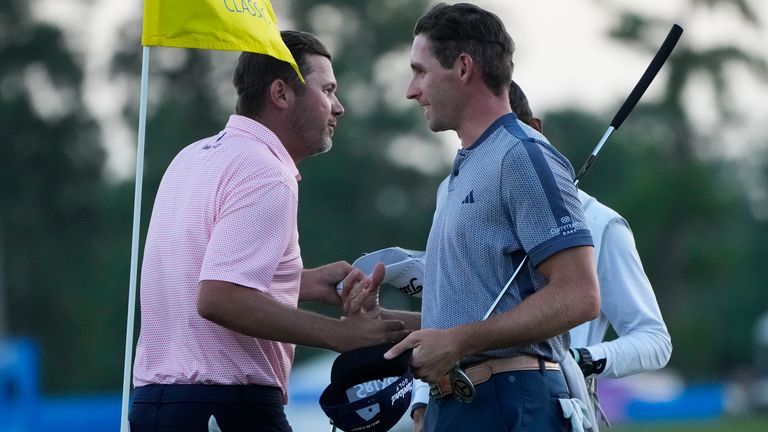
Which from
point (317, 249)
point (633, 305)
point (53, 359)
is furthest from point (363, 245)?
point (633, 305)

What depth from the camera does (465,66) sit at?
5.08 m

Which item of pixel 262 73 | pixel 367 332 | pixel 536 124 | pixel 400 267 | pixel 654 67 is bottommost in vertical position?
pixel 367 332

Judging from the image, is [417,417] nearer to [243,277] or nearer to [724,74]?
[243,277]

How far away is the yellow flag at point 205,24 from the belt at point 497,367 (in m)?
1.46

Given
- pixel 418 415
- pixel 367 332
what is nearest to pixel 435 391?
pixel 367 332

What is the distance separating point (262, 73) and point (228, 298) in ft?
3.54

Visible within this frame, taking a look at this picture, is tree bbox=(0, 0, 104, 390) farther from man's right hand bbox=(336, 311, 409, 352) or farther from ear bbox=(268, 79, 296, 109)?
man's right hand bbox=(336, 311, 409, 352)

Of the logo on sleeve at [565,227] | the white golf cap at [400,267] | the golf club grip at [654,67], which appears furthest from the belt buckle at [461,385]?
the golf club grip at [654,67]

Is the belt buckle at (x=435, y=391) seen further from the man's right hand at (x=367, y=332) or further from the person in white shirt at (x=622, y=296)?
the person in white shirt at (x=622, y=296)

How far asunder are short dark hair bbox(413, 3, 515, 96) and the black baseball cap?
1020 mm

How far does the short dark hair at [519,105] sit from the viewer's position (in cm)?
575

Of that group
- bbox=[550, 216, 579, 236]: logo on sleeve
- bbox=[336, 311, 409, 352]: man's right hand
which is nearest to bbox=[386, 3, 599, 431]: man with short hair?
bbox=[550, 216, 579, 236]: logo on sleeve

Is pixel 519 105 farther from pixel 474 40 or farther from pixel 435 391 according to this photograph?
pixel 435 391

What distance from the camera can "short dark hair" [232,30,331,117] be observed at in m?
5.71
